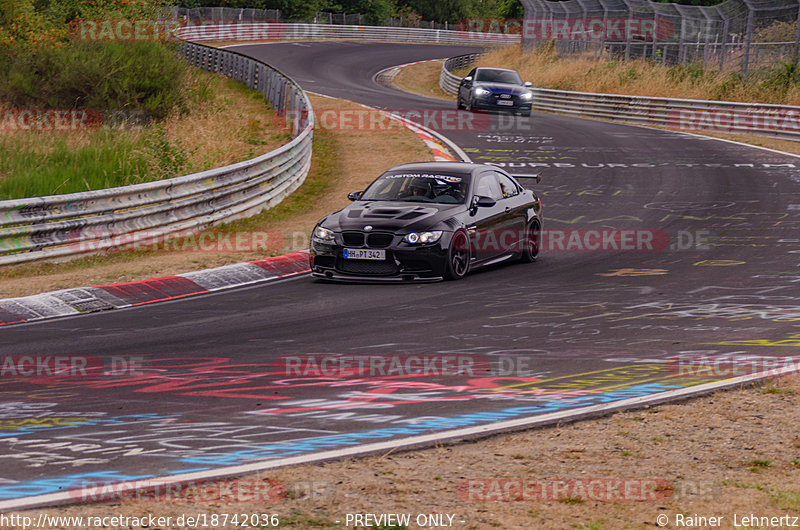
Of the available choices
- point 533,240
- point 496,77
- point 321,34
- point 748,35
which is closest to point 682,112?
point 748,35

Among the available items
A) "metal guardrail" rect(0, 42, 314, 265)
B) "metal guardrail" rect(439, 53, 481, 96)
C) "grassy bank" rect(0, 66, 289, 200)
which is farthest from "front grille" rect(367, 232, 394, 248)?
"metal guardrail" rect(439, 53, 481, 96)

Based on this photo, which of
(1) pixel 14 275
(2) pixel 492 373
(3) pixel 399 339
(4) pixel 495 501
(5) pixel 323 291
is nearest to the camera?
(4) pixel 495 501

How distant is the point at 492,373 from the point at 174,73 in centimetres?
2431

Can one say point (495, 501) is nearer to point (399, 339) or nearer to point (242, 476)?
point (242, 476)

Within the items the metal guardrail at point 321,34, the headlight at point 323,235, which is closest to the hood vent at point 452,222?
the headlight at point 323,235

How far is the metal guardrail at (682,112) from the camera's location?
98.3 ft

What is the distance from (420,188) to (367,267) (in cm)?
166

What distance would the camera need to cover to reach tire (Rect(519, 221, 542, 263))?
47.2 feet

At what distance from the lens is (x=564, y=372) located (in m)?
8.05

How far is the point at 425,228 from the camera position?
1233 centimetres

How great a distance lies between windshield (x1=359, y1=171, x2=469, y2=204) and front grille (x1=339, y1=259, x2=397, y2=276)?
1308mm

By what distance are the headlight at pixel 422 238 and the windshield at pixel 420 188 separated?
39.7 inches

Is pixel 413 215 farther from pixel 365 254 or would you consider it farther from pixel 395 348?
pixel 395 348

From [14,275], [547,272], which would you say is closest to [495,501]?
[547,272]
